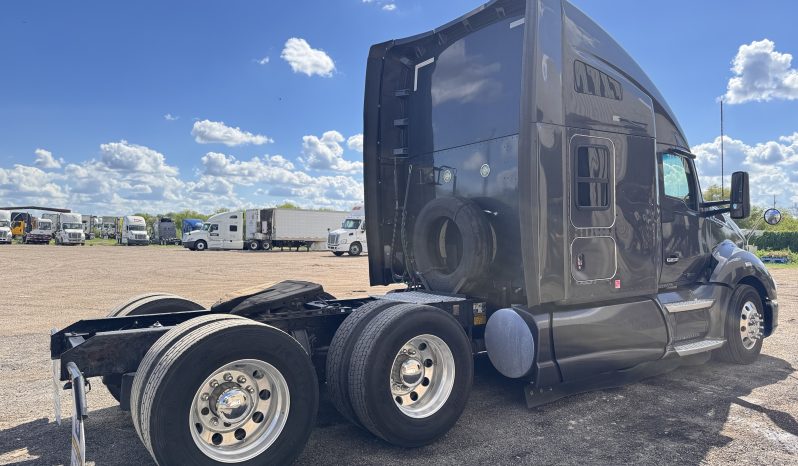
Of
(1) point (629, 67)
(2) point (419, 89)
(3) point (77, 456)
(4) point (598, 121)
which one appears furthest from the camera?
(2) point (419, 89)

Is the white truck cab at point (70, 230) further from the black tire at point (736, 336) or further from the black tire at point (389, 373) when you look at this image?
the black tire at point (736, 336)

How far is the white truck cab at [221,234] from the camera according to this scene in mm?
40000

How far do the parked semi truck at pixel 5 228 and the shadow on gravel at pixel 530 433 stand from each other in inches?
2136

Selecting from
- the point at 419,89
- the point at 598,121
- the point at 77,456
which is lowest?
the point at 77,456

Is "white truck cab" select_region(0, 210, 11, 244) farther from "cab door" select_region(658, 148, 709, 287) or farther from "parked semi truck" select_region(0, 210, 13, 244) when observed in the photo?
"cab door" select_region(658, 148, 709, 287)

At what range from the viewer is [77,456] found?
2.89 metres

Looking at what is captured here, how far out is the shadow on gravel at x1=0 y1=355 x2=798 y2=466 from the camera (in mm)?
3623

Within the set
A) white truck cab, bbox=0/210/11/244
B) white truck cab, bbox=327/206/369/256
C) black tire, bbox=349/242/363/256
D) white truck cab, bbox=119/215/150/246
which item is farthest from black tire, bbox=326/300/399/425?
white truck cab, bbox=0/210/11/244

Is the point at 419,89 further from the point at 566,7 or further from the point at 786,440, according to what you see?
the point at 786,440

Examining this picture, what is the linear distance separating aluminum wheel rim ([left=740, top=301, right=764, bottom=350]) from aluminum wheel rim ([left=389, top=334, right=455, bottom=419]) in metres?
4.20

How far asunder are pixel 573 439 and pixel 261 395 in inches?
90.1

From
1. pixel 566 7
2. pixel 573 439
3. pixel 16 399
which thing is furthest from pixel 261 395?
pixel 566 7

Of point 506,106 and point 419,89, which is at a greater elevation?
point 419,89

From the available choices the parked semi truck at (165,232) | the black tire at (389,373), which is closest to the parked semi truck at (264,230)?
the parked semi truck at (165,232)
